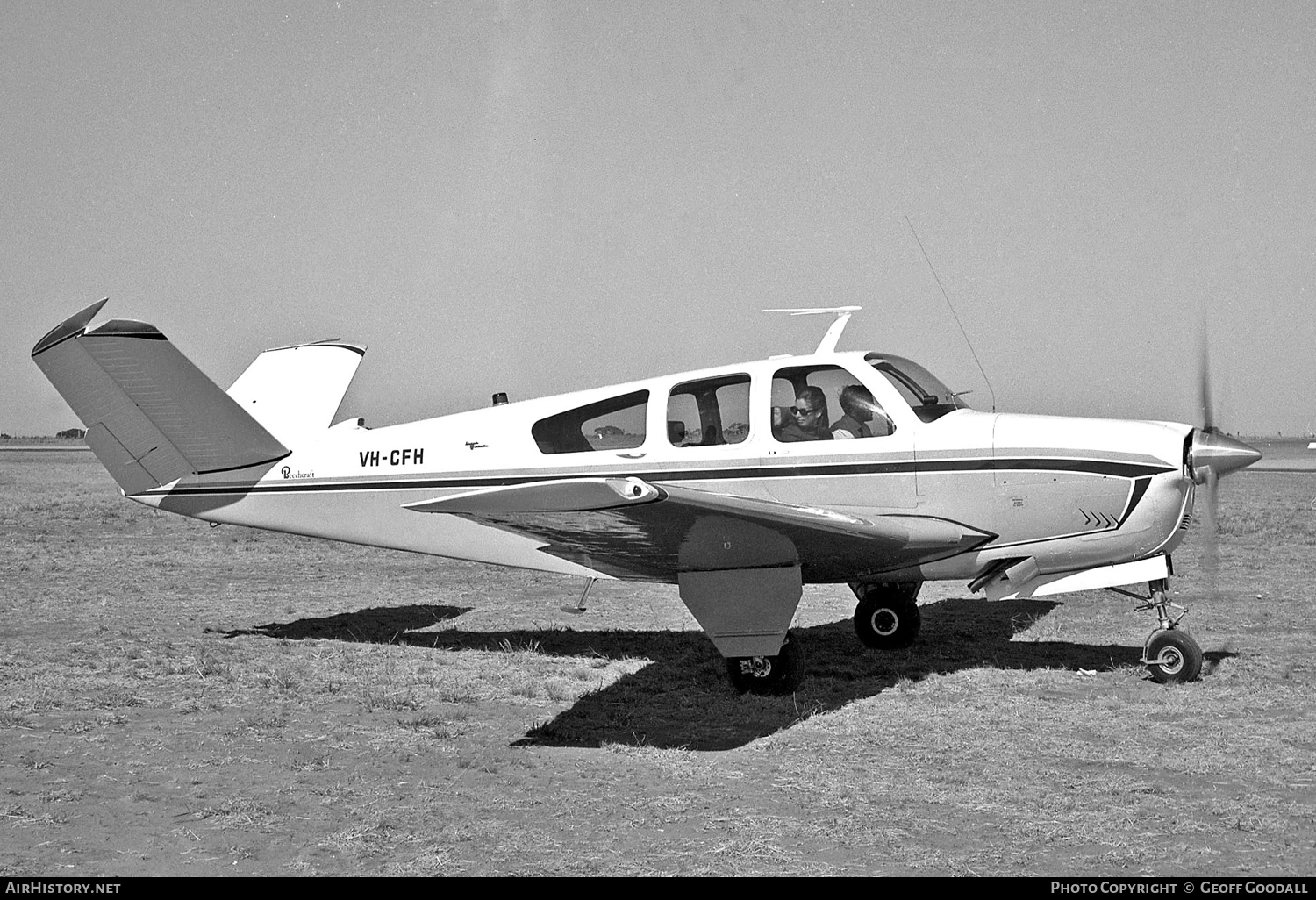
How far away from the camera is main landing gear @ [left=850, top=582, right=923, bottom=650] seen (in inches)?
364

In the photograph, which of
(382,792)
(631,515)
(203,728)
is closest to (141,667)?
(203,728)

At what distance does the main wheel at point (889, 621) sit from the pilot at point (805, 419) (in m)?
2.03

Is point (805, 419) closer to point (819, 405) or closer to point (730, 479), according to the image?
point (819, 405)

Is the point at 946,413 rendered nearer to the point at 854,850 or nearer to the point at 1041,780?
the point at 1041,780

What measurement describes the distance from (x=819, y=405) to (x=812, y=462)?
439 millimetres

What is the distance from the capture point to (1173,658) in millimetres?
7434

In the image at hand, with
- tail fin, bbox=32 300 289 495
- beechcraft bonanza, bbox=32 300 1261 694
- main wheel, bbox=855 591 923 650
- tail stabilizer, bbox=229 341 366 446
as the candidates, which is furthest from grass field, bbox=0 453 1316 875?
tail stabilizer, bbox=229 341 366 446

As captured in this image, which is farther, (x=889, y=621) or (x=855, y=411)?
(x=889, y=621)

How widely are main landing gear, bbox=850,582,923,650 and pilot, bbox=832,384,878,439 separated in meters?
1.78

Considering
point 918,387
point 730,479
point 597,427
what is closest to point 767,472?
point 730,479

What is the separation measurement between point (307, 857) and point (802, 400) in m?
4.81

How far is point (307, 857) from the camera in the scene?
4.51 m

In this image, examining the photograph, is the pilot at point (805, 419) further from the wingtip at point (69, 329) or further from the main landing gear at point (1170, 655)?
the wingtip at point (69, 329)

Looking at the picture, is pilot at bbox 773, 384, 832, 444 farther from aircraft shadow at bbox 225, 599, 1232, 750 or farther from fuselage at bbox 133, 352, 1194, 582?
aircraft shadow at bbox 225, 599, 1232, 750
